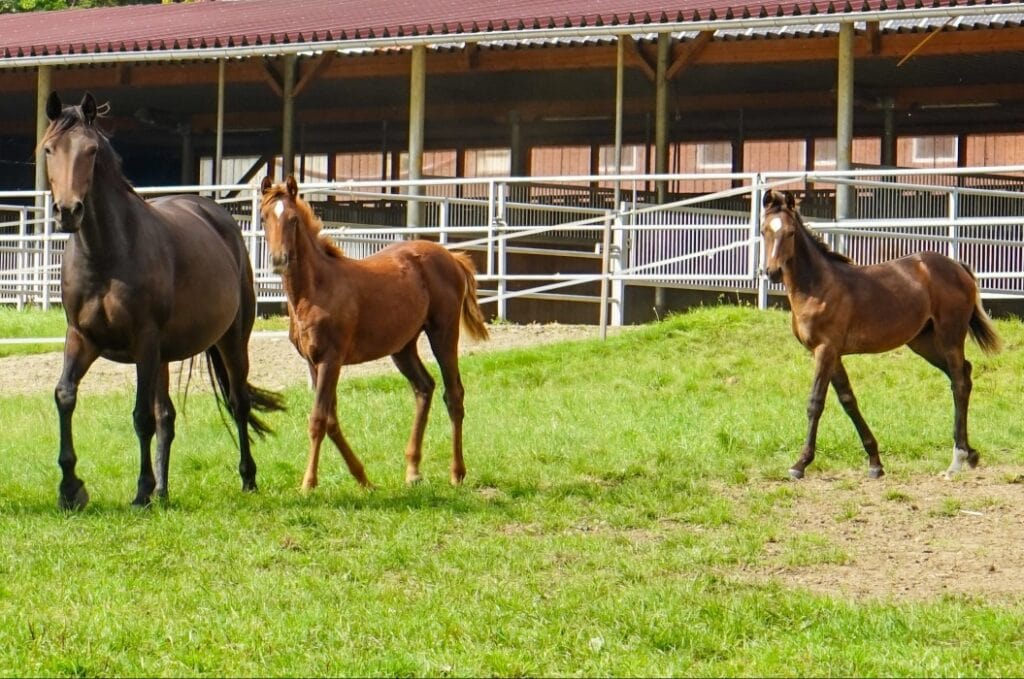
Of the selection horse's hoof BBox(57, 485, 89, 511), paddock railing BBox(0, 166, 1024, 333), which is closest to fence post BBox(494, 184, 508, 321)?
paddock railing BBox(0, 166, 1024, 333)

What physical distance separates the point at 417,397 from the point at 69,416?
220 cm

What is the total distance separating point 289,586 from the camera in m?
6.20

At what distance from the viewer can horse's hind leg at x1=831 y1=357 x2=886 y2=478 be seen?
9.22m

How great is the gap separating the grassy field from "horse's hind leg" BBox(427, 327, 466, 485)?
0.15 metres

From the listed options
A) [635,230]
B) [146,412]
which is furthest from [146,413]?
[635,230]

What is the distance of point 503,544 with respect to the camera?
707cm

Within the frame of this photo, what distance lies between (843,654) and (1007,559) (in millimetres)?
2042

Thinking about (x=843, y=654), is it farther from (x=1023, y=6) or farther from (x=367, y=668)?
(x=1023, y=6)

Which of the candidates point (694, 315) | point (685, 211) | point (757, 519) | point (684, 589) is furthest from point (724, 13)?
point (684, 589)

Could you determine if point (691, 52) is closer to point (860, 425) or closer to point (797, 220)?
point (797, 220)

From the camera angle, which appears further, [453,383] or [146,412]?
[453,383]

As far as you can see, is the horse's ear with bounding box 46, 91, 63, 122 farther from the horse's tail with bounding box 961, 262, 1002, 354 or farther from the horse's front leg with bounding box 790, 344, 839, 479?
the horse's tail with bounding box 961, 262, 1002, 354

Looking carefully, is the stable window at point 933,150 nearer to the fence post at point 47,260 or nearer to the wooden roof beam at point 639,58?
the wooden roof beam at point 639,58

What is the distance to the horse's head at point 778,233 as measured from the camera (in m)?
9.44
